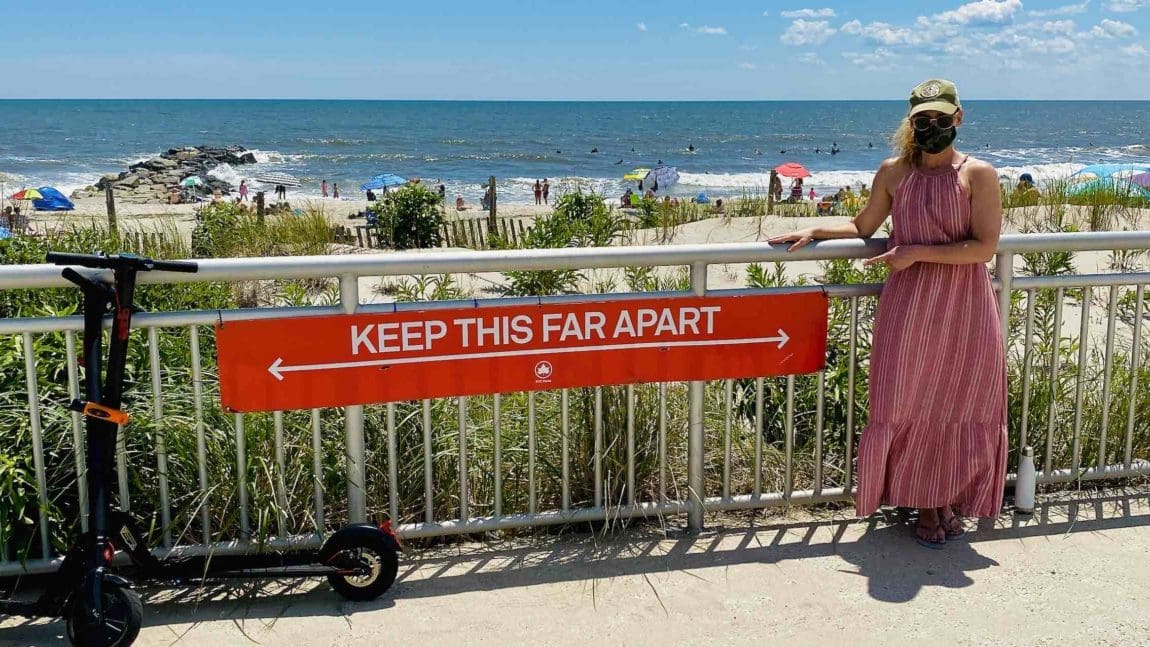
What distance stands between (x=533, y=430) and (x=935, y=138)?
1.85 m

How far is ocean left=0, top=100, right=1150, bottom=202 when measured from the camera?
6000 centimetres

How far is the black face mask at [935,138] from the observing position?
3943 mm

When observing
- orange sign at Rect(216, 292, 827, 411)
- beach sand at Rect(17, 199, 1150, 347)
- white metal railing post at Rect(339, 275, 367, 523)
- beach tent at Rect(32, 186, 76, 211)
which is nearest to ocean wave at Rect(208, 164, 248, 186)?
beach tent at Rect(32, 186, 76, 211)

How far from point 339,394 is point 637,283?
2116 mm

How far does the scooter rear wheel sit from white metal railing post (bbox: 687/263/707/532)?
1264 millimetres

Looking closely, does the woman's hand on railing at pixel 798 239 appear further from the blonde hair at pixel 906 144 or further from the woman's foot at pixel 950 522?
the woman's foot at pixel 950 522

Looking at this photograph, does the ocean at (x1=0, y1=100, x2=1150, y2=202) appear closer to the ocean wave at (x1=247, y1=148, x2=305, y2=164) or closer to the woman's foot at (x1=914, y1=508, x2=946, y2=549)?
the ocean wave at (x1=247, y1=148, x2=305, y2=164)

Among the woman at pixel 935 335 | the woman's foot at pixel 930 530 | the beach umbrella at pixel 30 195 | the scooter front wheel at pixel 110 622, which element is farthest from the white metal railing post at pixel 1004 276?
the beach umbrella at pixel 30 195

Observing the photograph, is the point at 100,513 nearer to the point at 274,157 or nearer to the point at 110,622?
the point at 110,622

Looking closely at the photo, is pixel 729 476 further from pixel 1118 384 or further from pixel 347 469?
pixel 1118 384

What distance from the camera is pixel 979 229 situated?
3.96 m

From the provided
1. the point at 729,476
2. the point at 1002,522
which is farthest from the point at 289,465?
the point at 1002,522

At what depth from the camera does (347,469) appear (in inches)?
161

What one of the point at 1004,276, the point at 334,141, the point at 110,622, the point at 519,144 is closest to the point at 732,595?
the point at 1004,276
